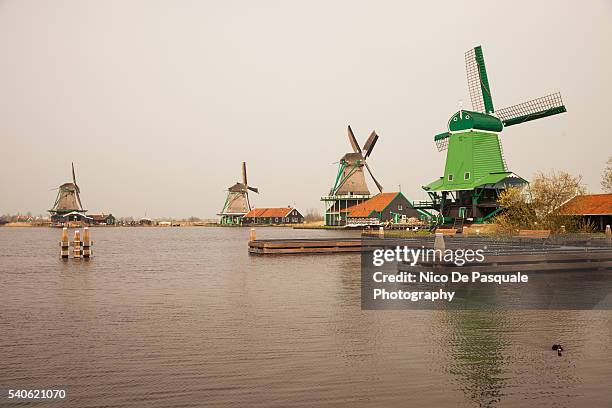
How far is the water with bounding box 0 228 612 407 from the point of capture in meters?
9.67

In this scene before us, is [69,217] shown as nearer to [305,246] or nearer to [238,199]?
[238,199]

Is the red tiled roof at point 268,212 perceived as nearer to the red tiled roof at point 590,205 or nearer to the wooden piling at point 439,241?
the red tiled roof at point 590,205

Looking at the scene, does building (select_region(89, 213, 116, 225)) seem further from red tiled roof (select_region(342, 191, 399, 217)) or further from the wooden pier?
the wooden pier

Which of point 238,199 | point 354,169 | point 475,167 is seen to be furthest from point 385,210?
point 238,199

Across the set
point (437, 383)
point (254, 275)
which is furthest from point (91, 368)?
point (254, 275)

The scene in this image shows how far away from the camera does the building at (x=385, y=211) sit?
9675 cm

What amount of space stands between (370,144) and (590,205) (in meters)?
61.4

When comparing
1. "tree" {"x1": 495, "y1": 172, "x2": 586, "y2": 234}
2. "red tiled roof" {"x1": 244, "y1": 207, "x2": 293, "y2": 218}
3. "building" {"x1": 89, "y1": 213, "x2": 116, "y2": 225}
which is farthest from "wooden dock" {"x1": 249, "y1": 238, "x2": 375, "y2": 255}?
"building" {"x1": 89, "y1": 213, "x2": 116, "y2": 225}

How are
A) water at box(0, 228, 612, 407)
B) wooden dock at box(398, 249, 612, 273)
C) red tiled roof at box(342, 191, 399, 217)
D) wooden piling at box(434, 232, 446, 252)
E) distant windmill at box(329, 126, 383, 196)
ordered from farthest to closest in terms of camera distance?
distant windmill at box(329, 126, 383, 196), red tiled roof at box(342, 191, 399, 217), wooden dock at box(398, 249, 612, 273), wooden piling at box(434, 232, 446, 252), water at box(0, 228, 612, 407)

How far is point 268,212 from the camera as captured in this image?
149750 millimetres

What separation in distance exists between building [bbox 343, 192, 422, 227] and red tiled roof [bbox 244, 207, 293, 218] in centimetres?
4680

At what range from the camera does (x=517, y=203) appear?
44312 millimetres

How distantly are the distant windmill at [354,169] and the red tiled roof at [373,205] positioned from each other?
→ 3667 millimetres

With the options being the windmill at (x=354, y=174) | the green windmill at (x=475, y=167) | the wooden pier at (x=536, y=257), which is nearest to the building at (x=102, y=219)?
the windmill at (x=354, y=174)
